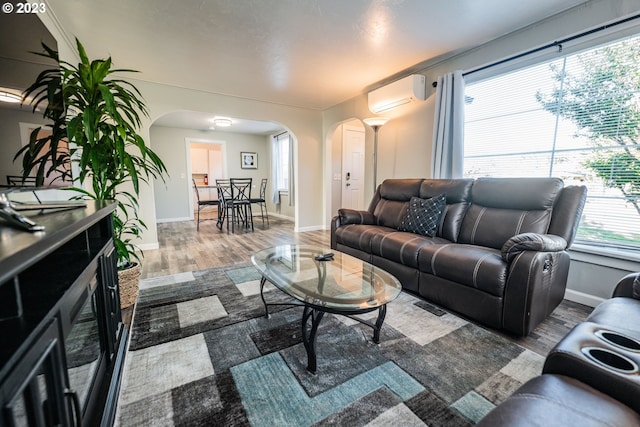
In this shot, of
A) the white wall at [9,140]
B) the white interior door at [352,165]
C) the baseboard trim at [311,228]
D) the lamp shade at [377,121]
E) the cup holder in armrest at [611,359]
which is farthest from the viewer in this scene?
the white interior door at [352,165]

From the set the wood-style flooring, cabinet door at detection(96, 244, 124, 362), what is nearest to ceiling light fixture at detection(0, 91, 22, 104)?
cabinet door at detection(96, 244, 124, 362)

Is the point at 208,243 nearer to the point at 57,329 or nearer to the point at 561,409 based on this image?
the point at 57,329

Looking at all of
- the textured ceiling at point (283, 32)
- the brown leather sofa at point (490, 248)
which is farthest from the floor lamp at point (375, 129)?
the brown leather sofa at point (490, 248)

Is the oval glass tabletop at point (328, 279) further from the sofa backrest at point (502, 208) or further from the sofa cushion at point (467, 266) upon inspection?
the sofa backrest at point (502, 208)

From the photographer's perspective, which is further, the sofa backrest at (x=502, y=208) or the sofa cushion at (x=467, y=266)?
the sofa backrest at (x=502, y=208)

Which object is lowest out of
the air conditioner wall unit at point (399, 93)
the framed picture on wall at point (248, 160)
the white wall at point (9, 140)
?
the white wall at point (9, 140)

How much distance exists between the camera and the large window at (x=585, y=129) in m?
2.02

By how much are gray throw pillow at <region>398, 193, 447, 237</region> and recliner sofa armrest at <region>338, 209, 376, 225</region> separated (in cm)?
Result: 55

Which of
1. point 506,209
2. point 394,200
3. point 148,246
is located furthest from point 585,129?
point 148,246

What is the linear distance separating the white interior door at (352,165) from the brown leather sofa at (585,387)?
197 inches

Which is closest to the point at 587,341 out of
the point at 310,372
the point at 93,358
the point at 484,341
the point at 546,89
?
the point at 484,341

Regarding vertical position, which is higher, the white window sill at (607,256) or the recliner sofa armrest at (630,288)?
the recliner sofa armrest at (630,288)

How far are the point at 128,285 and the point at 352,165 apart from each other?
186 inches

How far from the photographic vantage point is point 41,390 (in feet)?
1.86
